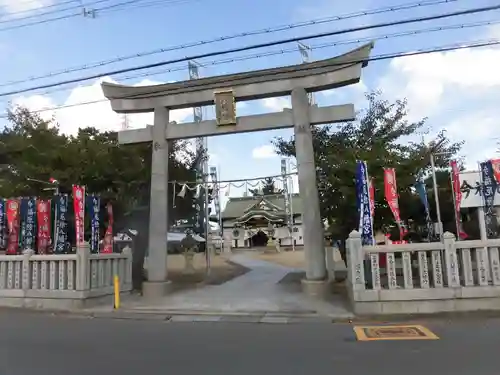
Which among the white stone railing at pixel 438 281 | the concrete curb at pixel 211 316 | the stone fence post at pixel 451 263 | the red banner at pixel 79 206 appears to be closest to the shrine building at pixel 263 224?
the red banner at pixel 79 206

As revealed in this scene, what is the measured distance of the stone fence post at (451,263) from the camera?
11023 millimetres

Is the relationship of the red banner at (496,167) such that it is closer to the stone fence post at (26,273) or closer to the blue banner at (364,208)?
the blue banner at (364,208)

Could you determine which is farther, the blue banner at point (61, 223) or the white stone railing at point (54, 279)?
the blue banner at point (61, 223)

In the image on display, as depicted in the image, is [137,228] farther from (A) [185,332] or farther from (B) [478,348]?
(B) [478,348]

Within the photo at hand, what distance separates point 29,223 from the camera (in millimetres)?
15930

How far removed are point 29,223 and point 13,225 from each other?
0.59 metres

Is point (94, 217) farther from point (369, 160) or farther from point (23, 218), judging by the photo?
point (369, 160)

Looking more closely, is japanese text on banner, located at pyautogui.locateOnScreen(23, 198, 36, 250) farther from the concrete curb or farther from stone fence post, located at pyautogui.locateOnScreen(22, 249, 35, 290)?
the concrete curb

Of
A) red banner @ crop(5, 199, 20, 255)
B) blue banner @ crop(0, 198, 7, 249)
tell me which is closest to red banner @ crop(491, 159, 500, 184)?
red banner @ crop(5, 199, 20, 255)

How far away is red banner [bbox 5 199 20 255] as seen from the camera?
52.4ft

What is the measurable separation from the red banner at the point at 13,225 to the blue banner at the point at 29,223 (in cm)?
30

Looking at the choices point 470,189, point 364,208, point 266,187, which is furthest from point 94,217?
point 266,187

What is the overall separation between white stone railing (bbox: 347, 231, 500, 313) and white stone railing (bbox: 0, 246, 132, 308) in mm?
7811

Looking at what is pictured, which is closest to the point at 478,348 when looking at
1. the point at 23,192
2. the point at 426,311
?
the point at 426,311
